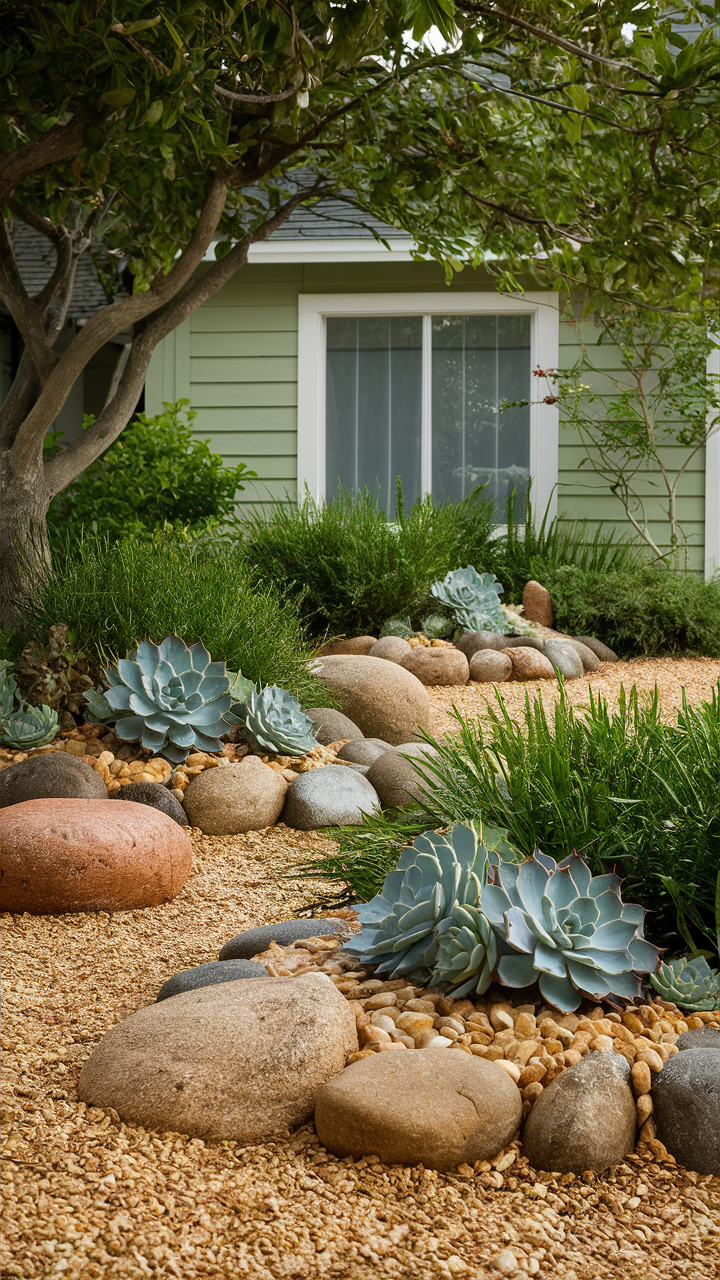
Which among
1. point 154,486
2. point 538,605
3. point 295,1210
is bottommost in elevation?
point 295,1210

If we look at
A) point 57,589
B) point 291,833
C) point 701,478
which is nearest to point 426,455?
point 701,478

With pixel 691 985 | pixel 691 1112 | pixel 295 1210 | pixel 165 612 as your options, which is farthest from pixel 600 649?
pixel 295 1210

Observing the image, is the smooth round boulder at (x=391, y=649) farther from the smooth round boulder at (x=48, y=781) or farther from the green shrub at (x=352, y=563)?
the smooth round boulder at (x=48, y=781)

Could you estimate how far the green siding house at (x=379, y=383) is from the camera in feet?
27.8

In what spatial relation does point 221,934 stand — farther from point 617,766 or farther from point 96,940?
point 617,766

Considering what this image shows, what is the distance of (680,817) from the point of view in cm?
221

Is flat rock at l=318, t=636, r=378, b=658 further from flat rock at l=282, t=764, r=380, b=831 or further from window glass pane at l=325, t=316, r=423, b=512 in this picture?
window glass pane at l=325, t=316, r=423, b=512

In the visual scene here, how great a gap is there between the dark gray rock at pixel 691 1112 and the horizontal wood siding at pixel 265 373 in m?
7.14

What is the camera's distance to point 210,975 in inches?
80.4

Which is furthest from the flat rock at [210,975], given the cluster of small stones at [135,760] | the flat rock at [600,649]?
the flat rock at [600,649]

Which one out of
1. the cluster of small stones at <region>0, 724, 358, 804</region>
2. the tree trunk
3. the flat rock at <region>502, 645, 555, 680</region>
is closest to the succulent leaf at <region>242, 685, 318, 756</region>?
the cluster of small stones at <region>0, 724, 358, 804</region>

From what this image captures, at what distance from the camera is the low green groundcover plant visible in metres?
2.16

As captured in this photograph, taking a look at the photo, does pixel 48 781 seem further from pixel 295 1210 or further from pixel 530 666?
pixel 530 666

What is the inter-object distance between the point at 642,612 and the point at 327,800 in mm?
3993
